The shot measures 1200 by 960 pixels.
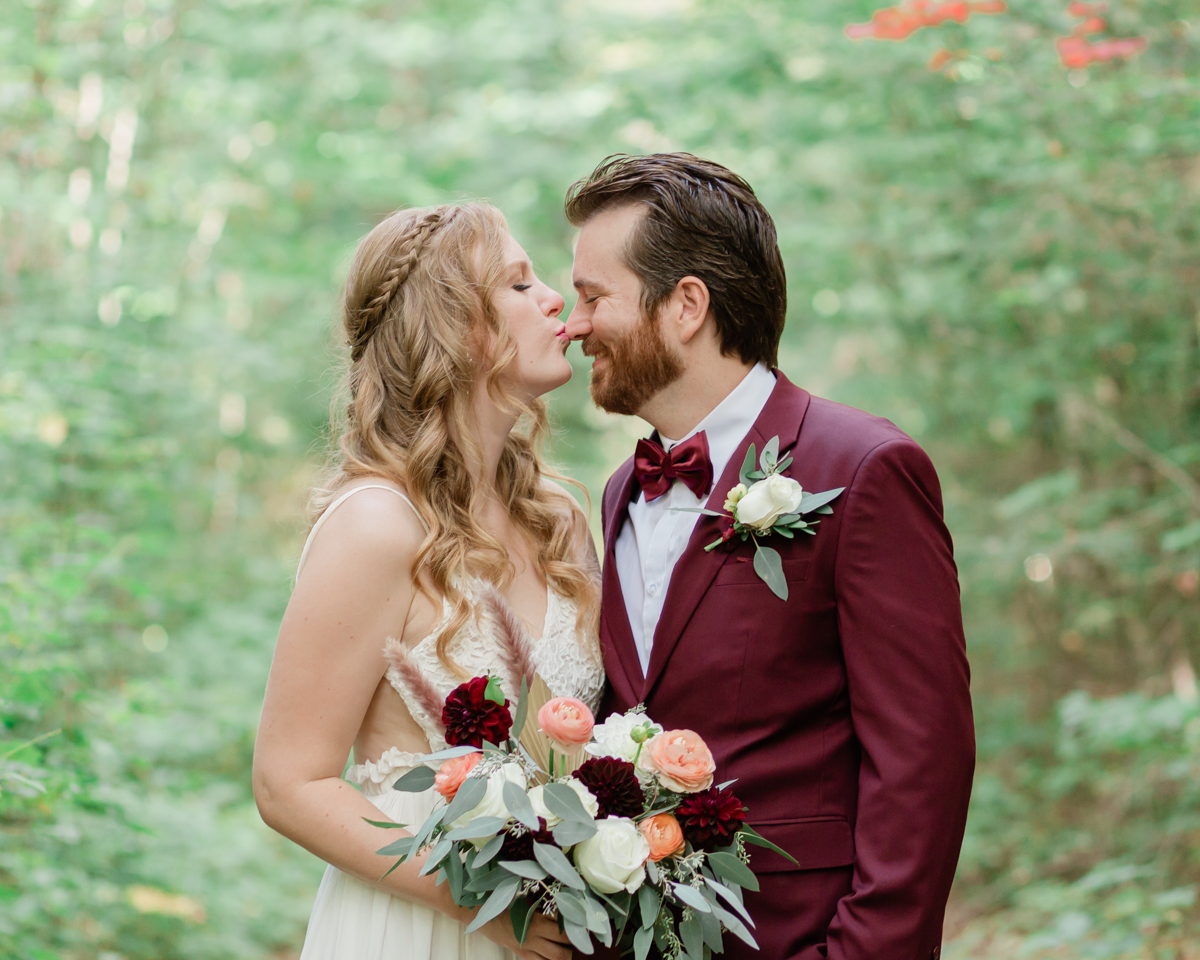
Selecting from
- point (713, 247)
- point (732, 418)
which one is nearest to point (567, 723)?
point (732, 418)

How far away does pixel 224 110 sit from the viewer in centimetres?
759

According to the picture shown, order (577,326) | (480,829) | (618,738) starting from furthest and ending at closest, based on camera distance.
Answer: (577,326) < (618,738) < (480,829)

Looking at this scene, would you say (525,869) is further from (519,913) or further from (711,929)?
(711,929)

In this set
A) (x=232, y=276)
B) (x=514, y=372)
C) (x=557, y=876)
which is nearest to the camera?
(x=557, y=876)

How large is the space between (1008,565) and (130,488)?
524cm

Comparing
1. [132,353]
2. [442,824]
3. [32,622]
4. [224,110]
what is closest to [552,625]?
[442,824]

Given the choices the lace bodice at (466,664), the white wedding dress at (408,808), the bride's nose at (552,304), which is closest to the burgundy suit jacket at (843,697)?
the lace bodice at (466,664)

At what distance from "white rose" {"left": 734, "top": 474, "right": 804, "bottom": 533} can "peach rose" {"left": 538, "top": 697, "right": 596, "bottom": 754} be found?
1.83ft

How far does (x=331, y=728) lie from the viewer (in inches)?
95.7

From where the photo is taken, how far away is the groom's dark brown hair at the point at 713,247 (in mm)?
2662

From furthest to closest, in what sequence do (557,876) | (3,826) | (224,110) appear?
(224,110)
(3,826)
(557,876)

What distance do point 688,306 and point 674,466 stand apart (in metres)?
0.39

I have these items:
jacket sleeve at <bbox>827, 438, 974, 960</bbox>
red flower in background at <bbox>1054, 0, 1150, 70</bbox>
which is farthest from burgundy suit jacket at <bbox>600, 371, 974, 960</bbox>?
red flower in background at <bbox>1054, 0, 1150, 70</bbox>

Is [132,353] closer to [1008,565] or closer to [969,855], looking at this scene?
[1008,565]
